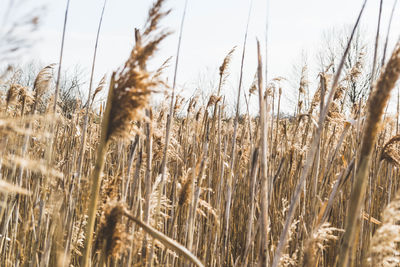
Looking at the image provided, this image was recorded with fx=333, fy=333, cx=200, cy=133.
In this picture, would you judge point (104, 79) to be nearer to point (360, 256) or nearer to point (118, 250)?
point (118, 250)

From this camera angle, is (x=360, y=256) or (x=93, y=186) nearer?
(x=93, y=186)

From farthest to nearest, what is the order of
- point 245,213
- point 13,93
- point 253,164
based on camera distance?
point 245,213, point 13,93, point 253,164

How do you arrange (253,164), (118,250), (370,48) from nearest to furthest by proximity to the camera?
1. (118,250)
2. (253,164)
3. (370,48)

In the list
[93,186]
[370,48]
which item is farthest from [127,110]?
[370,48]

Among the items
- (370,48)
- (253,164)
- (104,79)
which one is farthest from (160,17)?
(370,48)

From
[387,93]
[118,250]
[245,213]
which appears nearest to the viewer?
[387,93]

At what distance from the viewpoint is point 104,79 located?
6.37 feet

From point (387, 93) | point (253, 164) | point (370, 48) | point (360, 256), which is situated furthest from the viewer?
point (370, 48)

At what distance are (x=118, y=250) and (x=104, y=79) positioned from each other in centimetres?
138

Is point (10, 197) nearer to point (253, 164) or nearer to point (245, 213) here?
point (253, 164)

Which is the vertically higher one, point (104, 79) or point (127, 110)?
point (104, 79)

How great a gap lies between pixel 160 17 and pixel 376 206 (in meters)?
2.57

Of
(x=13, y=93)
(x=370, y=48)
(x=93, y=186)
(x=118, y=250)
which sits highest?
(x=370, y=48)

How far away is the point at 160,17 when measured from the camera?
2.07 feet
